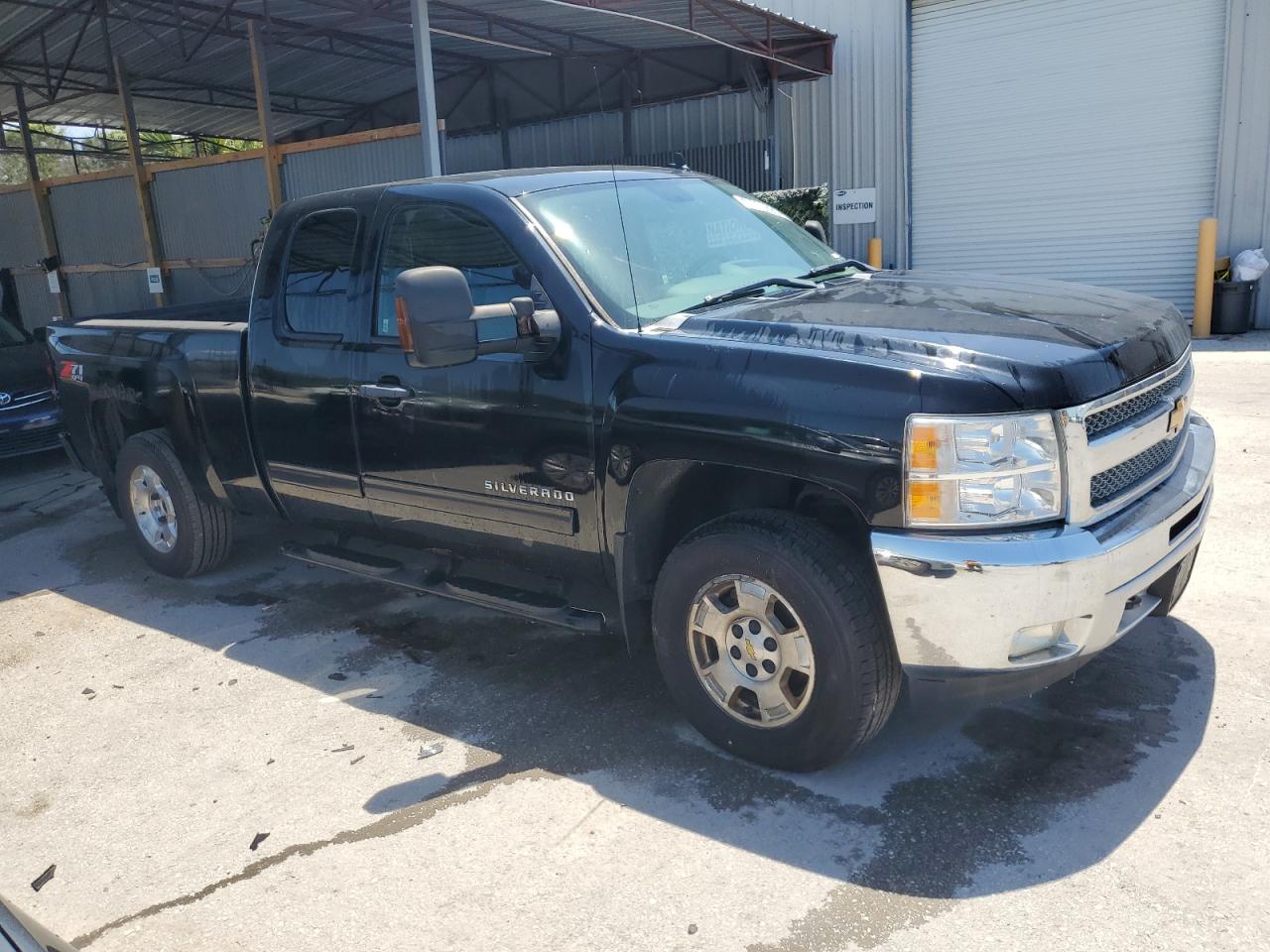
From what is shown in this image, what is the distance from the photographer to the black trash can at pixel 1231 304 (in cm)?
1288

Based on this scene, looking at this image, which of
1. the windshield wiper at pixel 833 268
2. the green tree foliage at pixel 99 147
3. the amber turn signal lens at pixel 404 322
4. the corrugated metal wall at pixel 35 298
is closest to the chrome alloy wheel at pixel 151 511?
the amber turn signal lens at pixel 404 322

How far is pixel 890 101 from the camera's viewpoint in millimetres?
15586

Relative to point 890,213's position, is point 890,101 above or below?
above

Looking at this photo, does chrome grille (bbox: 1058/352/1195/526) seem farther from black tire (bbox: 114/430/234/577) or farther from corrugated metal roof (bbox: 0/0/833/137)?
corrugated metal roof (bbox: 0/0/833/137)

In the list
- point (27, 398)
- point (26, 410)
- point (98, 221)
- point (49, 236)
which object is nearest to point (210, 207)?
point (98, 221)

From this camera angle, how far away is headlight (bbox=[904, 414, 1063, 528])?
9.16 ft

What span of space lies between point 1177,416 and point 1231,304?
440 inches

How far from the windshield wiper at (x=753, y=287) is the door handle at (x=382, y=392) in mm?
1215

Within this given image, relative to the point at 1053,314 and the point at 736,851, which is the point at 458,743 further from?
the point at 1053,314

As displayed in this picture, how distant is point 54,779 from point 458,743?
4.69ft

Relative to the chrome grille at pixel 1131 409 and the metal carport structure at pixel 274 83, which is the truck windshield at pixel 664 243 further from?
the metal carport structure at pixel 274 83

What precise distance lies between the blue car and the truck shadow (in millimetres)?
4360

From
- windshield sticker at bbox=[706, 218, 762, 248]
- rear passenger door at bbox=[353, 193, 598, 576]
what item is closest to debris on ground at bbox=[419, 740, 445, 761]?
rear passenger door at bbox=[353, 193, 598, 576]

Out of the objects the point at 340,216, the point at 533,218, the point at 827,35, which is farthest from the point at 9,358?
the point at 827,35
